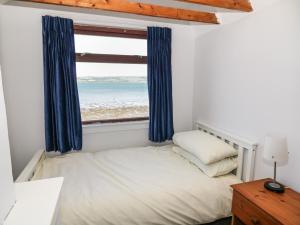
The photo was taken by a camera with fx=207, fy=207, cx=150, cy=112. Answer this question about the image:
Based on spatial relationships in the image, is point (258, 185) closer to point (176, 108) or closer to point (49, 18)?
point (176, 108)

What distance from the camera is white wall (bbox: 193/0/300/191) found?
1.59 meters

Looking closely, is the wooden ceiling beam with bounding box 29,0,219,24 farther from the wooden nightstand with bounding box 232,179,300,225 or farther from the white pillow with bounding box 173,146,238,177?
the wooden nightstand with bounding box 232,179,300,225

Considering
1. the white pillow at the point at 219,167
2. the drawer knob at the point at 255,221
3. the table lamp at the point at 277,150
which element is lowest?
the drawer knob at the point at 255,221

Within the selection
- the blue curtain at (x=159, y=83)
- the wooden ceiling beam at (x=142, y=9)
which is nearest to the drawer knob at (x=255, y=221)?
the blue curtain at (x=159, y=83)

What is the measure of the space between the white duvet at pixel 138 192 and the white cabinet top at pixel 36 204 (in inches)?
16.6

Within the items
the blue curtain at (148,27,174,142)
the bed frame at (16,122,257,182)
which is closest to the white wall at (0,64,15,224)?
the bed frame at (16,122,257,182)

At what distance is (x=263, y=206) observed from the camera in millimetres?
1374

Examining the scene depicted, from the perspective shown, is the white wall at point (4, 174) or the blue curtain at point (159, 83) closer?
the white wall at point (4, 174)

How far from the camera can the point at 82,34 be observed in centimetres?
252

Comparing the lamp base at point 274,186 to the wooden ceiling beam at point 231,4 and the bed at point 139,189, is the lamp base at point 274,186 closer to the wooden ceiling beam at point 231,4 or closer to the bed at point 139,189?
the bed at point 139,189

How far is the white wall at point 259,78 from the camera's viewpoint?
159cm

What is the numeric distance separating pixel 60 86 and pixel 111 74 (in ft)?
2.23

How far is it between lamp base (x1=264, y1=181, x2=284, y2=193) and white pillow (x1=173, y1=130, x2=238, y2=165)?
48cm

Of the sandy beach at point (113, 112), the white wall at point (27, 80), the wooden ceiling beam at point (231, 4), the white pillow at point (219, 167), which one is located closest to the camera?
the wooden ceiling beam at point (231, 4)
